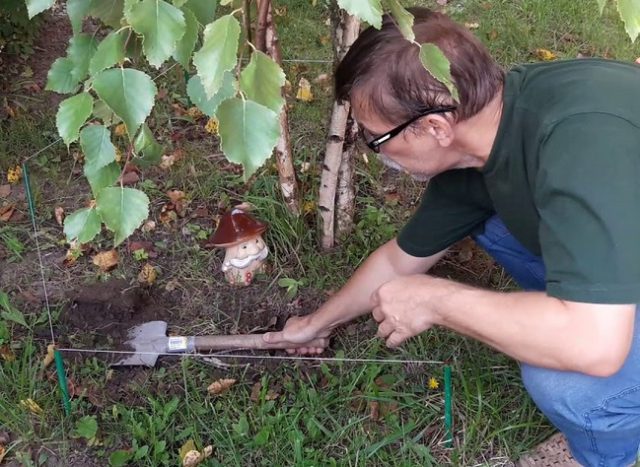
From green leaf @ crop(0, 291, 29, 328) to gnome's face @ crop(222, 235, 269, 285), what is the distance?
61 cm

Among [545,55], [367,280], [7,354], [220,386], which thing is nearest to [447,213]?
[367,280]

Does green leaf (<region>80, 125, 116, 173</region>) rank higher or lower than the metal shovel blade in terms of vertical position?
higher

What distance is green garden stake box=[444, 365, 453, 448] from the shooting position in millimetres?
1799

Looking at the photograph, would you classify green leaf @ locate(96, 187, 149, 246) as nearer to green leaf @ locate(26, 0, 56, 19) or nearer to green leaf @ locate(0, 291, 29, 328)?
green leaf @ locate(26, 0, 56, 19)

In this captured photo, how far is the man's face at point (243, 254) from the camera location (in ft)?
7.25

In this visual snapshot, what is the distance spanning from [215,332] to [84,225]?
1.14 m

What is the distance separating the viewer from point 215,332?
7.20ft

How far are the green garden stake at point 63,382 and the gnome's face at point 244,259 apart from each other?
21.8 inches

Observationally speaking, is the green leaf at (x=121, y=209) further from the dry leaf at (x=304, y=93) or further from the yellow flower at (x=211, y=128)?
the dry leaf at (x=304, y=93)

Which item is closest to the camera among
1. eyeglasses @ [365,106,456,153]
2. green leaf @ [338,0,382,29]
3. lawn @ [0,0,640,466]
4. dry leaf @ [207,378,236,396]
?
green leaf @ [338,0,382,29]

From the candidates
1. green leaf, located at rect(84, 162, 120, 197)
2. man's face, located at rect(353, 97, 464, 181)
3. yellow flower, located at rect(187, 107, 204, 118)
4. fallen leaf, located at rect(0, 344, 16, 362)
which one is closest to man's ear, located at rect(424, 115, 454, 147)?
man's face, located at rect(353, 97, 464, 181)

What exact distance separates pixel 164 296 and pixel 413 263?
0.82 m

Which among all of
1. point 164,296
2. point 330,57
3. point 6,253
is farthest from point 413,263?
point 330,57

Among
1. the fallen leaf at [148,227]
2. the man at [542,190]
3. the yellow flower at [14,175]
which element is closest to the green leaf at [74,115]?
the man at [542,190]
